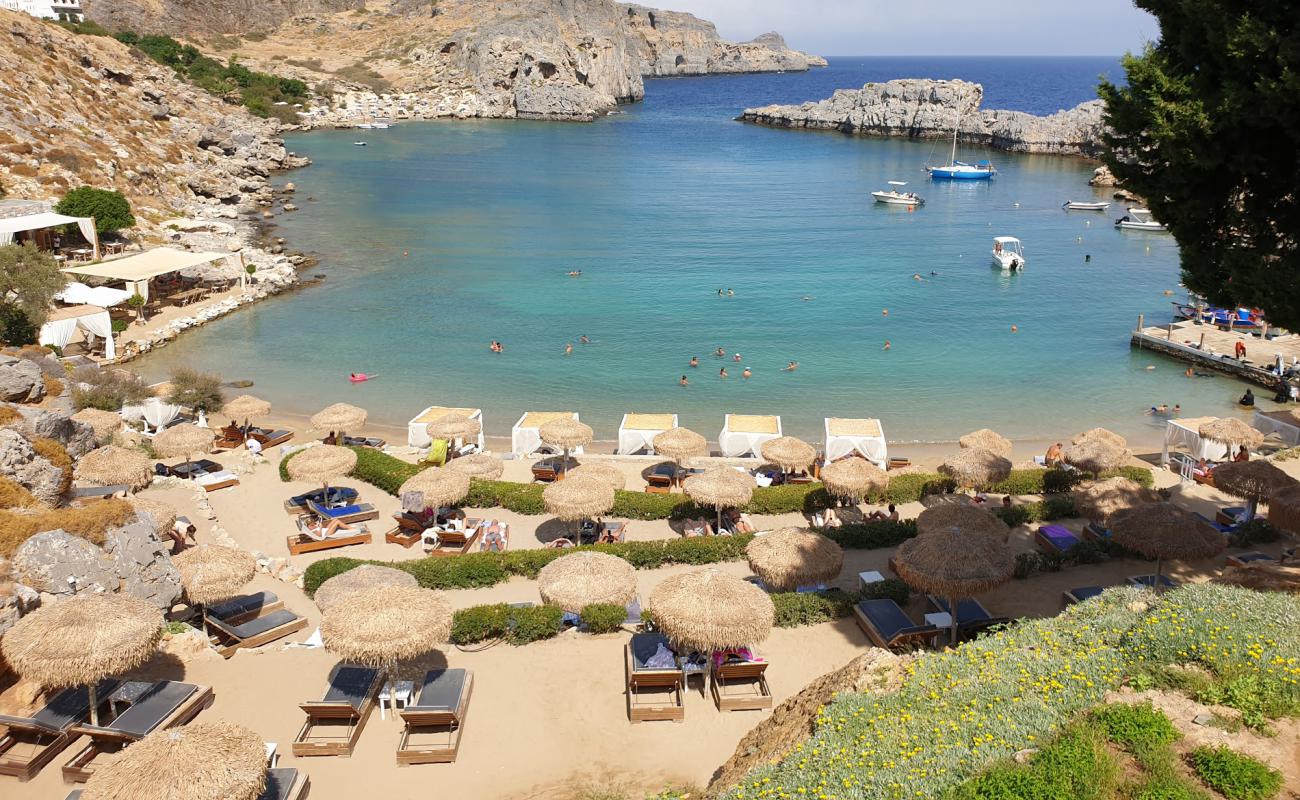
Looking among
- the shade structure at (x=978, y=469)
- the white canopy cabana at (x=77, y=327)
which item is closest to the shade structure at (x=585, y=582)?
the shade structure at (x=978, y=469)

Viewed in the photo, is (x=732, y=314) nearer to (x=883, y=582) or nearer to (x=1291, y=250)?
(x=883, y=582)

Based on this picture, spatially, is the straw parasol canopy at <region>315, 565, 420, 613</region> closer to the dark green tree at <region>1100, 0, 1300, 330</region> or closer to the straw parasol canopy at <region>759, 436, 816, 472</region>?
the straw parasol canopy at <region>759, 436, 816, 472</region>

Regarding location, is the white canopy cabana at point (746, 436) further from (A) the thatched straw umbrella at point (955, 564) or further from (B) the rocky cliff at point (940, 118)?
(B) the rocky cliff at point (940, 118)

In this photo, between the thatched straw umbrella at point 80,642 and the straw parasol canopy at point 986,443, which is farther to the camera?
the straw parasol canopy at point 986,443

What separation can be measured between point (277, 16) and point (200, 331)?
149 metres

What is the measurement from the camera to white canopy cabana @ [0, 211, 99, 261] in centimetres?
3816

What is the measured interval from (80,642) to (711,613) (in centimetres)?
889

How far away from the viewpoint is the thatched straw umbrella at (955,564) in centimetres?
1359

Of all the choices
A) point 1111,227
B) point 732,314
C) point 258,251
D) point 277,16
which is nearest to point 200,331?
point 258,251

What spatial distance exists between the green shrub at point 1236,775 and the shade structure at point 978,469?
1402 centimetres

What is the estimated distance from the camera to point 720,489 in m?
19.1

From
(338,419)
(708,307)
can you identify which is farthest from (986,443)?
(708,307)

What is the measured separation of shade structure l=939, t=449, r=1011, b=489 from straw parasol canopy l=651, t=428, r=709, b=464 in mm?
6562

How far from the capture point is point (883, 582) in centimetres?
1605
